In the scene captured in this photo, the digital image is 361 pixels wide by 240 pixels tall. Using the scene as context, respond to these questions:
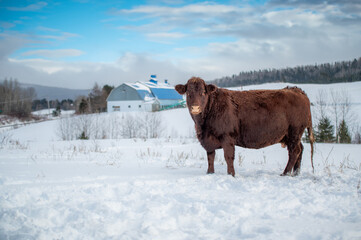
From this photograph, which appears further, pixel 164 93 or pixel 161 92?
pixel 164 93

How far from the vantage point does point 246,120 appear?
542 cm

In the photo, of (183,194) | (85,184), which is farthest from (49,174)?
(183,194)

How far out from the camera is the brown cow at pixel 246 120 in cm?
530

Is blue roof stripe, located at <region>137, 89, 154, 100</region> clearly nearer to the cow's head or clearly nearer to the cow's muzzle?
the cow's head

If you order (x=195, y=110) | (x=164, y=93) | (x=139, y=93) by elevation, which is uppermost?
(x=164, y=93)

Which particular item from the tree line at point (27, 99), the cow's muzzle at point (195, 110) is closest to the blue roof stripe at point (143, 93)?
the tree line at point (27, 99)

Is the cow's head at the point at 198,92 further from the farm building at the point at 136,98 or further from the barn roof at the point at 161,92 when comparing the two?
the barn roof at the point at 161,92

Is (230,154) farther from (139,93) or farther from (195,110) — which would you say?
(139,93)

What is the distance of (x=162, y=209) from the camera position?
10.7 feet

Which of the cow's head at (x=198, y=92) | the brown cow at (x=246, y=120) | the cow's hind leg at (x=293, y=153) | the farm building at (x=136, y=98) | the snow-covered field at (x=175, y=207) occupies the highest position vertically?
the farm building at (x=136, y=98)

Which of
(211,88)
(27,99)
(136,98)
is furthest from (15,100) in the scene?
(211,88)

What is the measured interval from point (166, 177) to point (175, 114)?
3838 centimetres

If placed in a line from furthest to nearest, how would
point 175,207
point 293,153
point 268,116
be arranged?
1. point 293,153
2. point 268,116
3. point 175,207

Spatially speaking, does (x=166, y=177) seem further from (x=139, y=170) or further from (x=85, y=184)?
(x=85, y=184)
